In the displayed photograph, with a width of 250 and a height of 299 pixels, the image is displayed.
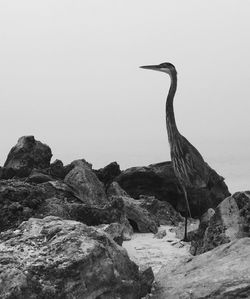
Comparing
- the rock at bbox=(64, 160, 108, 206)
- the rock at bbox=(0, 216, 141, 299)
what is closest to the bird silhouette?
the rock at bbox=(64, 160, 108, 206)

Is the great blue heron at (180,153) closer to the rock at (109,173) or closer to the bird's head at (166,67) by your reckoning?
the bird's head at (166,67)

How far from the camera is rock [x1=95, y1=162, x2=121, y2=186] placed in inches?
762

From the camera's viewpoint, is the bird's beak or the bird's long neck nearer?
the bird's long neck

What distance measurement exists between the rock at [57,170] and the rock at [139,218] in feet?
20.9

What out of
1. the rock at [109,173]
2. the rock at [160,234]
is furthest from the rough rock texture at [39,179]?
the rock at [160,234]

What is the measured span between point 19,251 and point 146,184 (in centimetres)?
1249

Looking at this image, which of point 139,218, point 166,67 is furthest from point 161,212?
point 166,67

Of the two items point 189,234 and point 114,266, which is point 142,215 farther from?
point 114,266

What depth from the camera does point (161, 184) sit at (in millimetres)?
18078

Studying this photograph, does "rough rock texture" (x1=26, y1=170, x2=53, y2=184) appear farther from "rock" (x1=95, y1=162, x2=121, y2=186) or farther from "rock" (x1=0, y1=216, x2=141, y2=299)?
"rock" (x1=0, y1=216, x2=141, y2=299)

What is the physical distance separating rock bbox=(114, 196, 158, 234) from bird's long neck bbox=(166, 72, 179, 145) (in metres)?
1.95

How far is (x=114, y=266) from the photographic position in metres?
6.01

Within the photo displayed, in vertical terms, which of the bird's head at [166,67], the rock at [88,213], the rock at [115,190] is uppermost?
the bird's head at [166,67]

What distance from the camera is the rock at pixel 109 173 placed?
63.5ft
